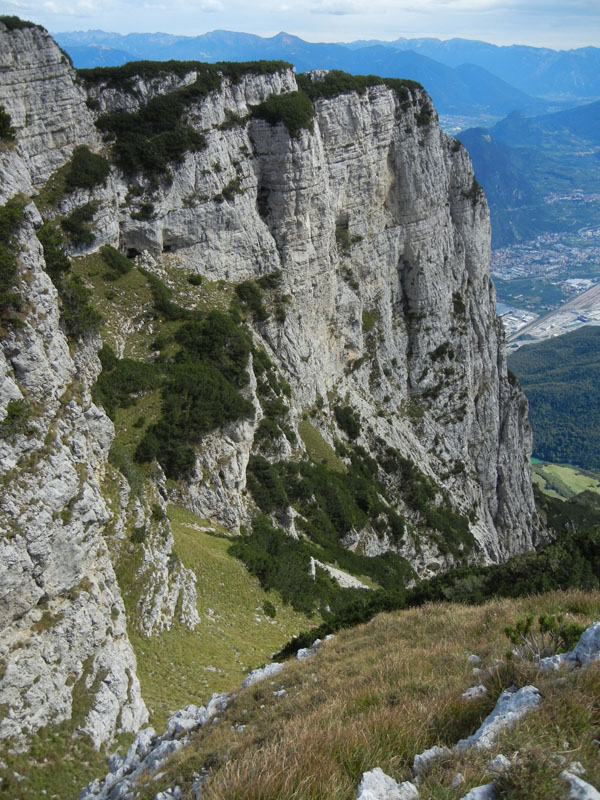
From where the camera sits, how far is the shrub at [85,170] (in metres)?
43.7

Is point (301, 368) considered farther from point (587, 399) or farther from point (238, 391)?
point (587, 399)

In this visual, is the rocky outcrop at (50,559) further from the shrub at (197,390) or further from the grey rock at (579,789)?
the grey rock at (579,789)

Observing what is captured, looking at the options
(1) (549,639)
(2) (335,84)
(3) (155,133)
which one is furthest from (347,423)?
(1) (549,639)

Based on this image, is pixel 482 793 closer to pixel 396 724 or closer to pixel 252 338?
pixel 396 724

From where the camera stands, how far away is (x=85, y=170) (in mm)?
44531

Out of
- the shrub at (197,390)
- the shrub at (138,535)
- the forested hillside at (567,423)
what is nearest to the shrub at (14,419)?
the shrub at (138,535)

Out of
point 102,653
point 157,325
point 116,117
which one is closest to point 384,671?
point 102,653

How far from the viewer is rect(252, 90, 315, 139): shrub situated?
5525 cm

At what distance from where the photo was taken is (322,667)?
53.3 ft

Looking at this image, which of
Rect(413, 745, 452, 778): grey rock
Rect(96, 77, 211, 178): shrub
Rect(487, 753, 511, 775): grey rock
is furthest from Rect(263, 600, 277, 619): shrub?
Rect(96, 77, 211, 178): shrub

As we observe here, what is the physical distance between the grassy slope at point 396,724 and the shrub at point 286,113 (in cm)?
5088

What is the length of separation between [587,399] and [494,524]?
131068 millimetres

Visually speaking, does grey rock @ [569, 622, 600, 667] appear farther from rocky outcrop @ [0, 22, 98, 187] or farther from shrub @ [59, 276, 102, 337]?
rocky outcrop @ [0, 22, 98, 187]

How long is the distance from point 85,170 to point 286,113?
21049 millimetres
